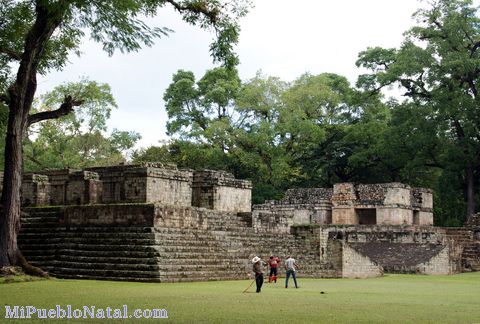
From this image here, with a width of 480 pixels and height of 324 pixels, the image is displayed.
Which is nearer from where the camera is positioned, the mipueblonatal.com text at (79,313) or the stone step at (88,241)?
the mipueblonatal.com text at (79,313)

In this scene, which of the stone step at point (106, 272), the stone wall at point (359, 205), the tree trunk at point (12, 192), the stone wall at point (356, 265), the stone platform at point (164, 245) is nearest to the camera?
the stone step at point (106, 272)

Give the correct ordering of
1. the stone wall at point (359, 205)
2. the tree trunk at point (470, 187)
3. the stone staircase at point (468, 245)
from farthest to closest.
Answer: the tree trunk at point (470, 187), the stone wall at point (359, 205), the stone staircase at point (468, 245)

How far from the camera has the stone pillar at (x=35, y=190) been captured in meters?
27.8

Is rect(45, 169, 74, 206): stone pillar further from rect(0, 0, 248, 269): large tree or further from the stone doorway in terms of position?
the stone doorway

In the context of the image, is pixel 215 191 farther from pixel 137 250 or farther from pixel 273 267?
pixel 137 250

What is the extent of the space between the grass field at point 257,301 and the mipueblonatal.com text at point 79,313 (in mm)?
197

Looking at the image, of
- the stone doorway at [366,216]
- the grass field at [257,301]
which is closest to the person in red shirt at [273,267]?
the grass field at [257,301]

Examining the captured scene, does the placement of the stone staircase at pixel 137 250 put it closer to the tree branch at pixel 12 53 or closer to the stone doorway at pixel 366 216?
the tree branch at pixel 12 53

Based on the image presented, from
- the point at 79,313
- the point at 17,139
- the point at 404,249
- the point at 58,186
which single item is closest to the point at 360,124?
the point at 404,249

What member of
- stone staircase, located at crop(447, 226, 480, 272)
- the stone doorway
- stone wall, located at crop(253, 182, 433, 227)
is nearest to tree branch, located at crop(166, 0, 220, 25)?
stone staircase, located at crop(447, 226, 480, 272)

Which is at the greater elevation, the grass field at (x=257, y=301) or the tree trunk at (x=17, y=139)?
the tree trunk at (x=17, y=139)

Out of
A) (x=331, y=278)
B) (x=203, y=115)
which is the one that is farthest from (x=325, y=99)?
(x=331, y=278)

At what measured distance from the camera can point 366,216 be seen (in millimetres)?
41844

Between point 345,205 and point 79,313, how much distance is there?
1250 inches
